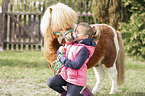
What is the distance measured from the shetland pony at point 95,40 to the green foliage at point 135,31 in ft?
13.2

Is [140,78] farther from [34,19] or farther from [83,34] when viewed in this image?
[34,19]

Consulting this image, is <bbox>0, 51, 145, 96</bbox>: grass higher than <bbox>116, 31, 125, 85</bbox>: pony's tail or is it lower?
lower

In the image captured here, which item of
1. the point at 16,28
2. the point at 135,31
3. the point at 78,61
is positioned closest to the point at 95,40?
the point at 78,61

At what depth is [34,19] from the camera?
33.9 feet

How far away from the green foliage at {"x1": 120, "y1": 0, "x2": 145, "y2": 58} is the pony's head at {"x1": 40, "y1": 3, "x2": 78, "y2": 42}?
17.9ft

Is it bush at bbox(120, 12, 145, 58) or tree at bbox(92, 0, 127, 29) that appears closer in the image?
bush at bbox(120, 12, 145, 58)

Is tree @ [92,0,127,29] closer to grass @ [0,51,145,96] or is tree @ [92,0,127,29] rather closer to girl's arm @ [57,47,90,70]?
grass @ [0,51,145,96]

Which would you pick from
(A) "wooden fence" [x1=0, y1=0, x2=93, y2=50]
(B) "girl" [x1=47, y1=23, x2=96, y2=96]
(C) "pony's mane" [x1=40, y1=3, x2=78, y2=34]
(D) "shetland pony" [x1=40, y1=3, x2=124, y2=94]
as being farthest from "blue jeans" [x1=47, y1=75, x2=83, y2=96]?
(A) "wooden fence" [x1=0, y1=0, x2=93, y2=50]

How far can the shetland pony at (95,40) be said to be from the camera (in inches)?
124

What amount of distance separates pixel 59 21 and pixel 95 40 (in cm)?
92

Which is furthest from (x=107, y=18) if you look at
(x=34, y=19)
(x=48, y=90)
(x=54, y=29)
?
(x=54, y=29)

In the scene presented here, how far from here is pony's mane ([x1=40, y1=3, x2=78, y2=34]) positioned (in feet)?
10.3

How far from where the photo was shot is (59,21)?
10.3 feet

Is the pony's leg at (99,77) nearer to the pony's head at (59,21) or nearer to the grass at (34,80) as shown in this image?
the grass at (34,80)
